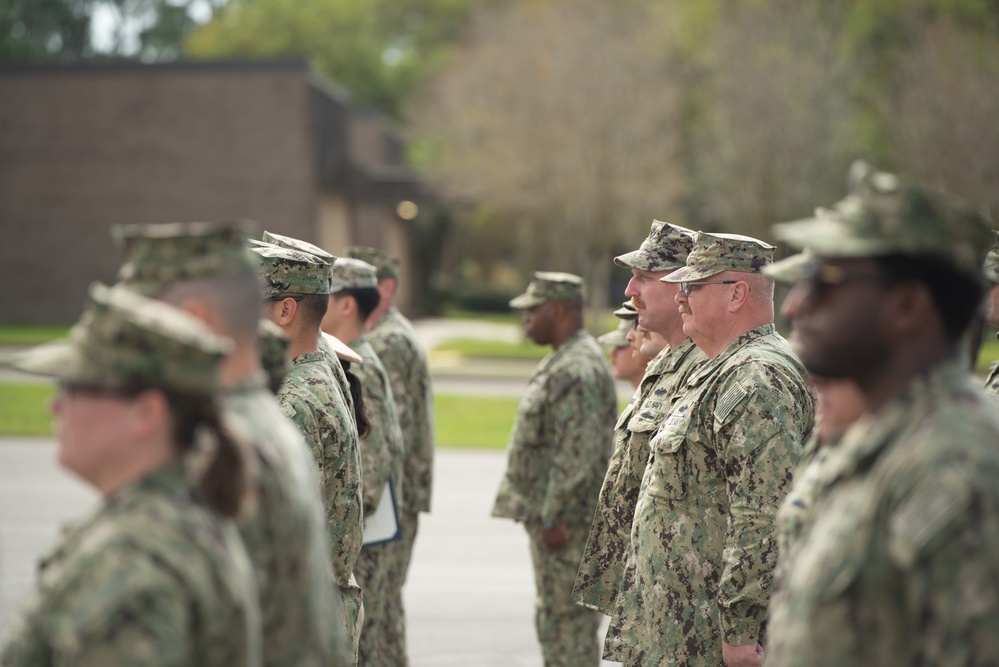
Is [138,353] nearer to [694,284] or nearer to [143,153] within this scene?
[694,284]

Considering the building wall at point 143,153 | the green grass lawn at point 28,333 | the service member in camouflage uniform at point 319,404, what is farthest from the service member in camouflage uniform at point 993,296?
the building wall at point 143,153

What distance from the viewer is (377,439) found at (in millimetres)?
6621

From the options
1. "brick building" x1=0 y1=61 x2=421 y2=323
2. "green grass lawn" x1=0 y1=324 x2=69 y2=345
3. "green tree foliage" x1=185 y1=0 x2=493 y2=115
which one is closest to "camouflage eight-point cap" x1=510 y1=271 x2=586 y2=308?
"green grass lawn" x1=0 y1=324 x2=69 y2=345

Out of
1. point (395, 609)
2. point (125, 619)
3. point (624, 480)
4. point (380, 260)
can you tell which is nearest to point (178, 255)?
point (125, 619)

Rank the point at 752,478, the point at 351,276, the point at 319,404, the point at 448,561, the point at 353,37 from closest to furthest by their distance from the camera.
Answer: the point at 752,478 < the point at 319,404 < the point at 351,276 < the point at 448,561 < the point at 353,37

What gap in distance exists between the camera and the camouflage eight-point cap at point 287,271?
5.16 metres

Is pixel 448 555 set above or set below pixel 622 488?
below

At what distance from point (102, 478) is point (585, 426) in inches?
202

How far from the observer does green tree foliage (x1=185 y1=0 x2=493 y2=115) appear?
63.6m

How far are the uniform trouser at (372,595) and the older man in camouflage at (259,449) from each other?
12.7 ft

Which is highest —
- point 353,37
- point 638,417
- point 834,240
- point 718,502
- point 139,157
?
point 353,37

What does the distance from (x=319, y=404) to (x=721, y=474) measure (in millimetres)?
1619

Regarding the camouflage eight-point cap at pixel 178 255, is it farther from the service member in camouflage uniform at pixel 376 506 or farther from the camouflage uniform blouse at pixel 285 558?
the service member in camouflage uniform at pixel 376 506

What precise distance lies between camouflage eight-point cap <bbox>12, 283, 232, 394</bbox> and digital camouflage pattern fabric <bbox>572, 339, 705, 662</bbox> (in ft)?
10.6
